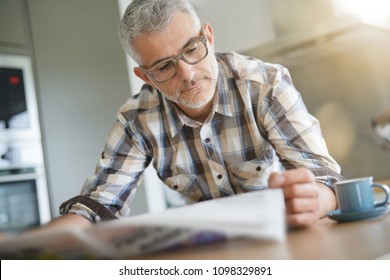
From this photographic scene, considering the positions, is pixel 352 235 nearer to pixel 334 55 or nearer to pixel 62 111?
pixel 62 111

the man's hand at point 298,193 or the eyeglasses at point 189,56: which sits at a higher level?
the eyeglasses at point 189,56

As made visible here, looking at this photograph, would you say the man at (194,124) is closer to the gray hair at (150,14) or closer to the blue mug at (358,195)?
the gray hair at (150,14)

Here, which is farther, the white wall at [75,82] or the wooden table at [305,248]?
the white wall at [75,82]

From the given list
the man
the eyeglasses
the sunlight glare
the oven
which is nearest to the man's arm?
the man

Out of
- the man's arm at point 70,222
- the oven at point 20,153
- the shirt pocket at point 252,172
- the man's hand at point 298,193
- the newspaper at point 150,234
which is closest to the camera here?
the newspaper at point 150,234

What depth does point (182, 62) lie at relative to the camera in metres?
1.16

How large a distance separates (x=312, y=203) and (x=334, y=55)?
2.20 metres

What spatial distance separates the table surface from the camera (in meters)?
0.54

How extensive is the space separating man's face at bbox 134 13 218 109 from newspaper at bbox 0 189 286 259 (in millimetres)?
668

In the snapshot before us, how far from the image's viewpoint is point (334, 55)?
2766 mm

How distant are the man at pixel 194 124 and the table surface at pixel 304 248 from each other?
0.34m

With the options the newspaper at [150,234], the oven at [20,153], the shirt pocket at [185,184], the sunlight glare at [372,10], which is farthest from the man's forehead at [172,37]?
the sunlight glare at [372,10]

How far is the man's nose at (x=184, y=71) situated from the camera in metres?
1.16

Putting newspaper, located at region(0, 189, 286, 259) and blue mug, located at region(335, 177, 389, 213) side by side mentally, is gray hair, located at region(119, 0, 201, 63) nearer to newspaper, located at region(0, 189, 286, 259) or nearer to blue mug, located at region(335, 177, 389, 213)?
blue mug, located at region(335, 177, 389, 213)
